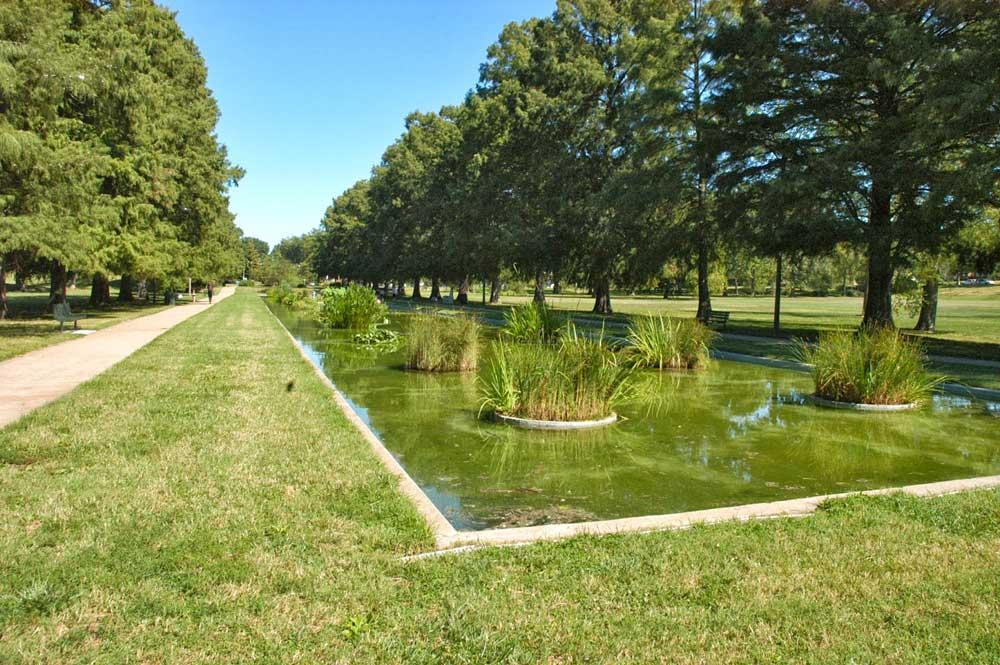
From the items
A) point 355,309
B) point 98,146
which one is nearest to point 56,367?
point 355,309

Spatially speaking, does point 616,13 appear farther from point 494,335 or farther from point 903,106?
point 494,335

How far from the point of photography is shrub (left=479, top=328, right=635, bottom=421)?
880cm

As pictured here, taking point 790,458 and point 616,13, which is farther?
point 616,13

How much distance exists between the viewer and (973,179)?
47.2 feet

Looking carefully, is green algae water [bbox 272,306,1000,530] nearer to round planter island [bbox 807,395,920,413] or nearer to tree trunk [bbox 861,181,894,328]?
round planter island [bbox 807,395,920,413]

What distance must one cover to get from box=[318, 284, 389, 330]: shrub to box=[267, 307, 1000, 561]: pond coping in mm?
17641

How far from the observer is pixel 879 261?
18156mm

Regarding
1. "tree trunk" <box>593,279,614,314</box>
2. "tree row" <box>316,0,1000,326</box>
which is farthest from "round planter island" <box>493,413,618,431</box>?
"tree trunk" <box>593,279,614,314</box>

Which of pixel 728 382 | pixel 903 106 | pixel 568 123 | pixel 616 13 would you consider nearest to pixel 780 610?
pixel 728 382

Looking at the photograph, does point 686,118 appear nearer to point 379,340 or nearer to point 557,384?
point 379,340

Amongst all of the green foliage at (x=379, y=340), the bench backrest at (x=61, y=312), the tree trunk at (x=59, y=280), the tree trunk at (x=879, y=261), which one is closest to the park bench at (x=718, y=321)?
the tree trunk at (x=879, y=261)

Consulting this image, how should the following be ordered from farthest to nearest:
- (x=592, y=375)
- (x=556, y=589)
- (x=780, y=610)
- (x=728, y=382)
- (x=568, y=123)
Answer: (x=568, y=123) → (x=728, y=382) → (x=592, y=375) → (x=556, y=589) → (x=780, y=610)

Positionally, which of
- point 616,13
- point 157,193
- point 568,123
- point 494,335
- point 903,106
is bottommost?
point 494,335

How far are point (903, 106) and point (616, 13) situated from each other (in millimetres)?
19414
